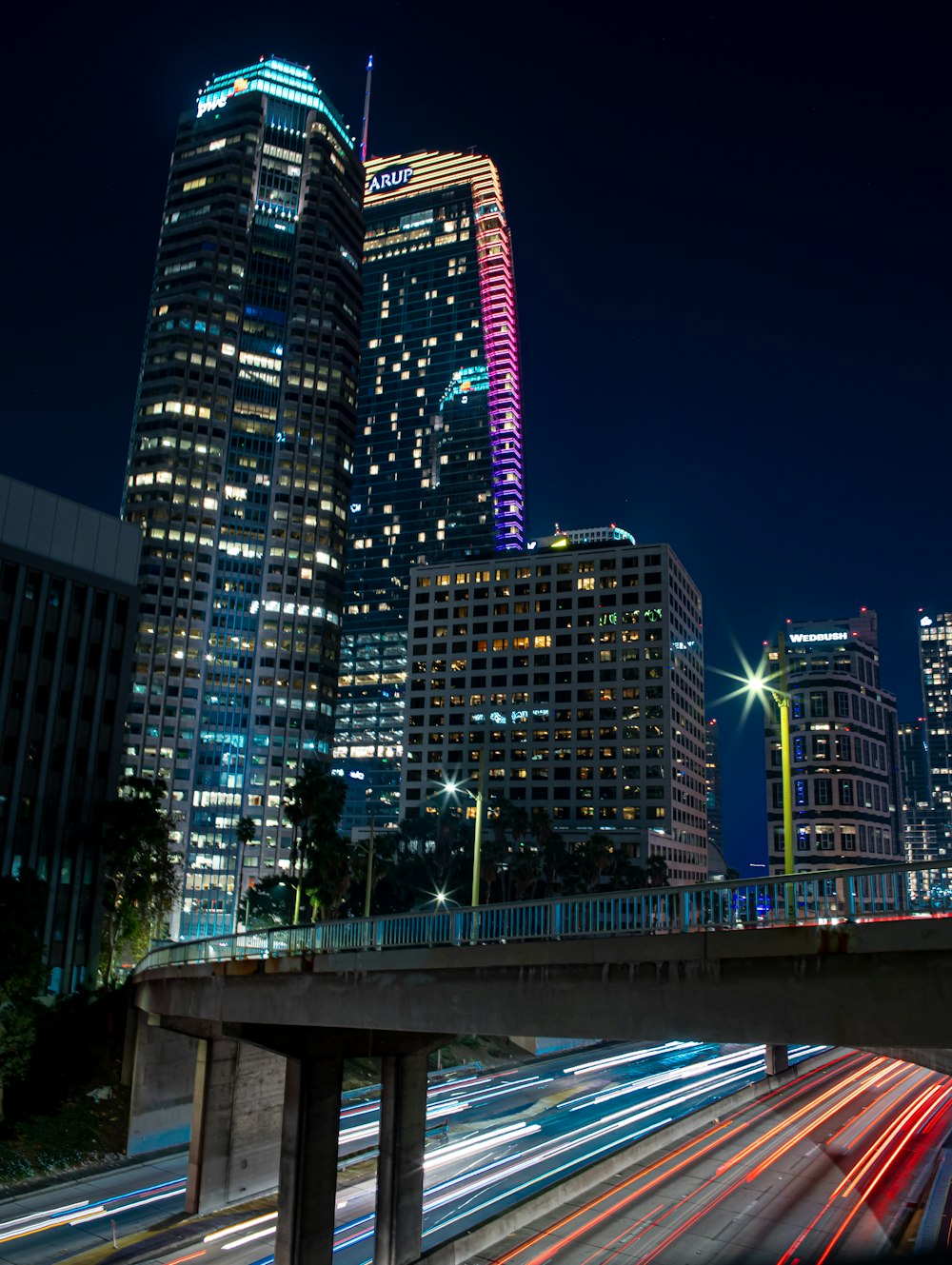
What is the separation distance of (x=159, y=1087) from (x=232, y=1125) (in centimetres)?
982

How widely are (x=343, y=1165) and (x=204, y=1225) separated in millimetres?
8955

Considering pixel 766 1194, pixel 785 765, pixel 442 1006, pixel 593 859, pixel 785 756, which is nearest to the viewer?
pixel 785 765

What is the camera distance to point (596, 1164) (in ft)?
143

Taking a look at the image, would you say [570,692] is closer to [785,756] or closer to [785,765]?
[785,756]

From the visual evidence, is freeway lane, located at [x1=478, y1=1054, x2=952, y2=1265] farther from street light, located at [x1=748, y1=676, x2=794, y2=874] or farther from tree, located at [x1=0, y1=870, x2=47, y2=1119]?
tree, located at [x1=0, y1=870, x2=47, y2=1119]

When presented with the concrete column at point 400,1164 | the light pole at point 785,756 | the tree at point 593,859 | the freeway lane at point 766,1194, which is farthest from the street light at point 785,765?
the tree at point 593,859

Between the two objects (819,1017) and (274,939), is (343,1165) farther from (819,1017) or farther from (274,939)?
(819,1017)

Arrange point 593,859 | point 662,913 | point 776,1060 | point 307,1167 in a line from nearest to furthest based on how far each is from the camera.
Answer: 1. point 662,913
2. point 307,1167
3. point 776,1060
4. point 593,859

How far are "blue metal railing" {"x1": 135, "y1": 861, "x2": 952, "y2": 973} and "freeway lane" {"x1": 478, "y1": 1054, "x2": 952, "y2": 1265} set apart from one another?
561 inches

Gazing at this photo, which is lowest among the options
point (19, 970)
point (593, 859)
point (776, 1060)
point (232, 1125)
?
point (776, 1060)

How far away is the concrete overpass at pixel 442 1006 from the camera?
62.4 feet

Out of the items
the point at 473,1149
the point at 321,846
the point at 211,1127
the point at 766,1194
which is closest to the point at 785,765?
the point at 211,1127

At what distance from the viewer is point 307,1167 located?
104 ft

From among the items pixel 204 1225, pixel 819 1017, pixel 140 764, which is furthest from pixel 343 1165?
pixel 140 764
